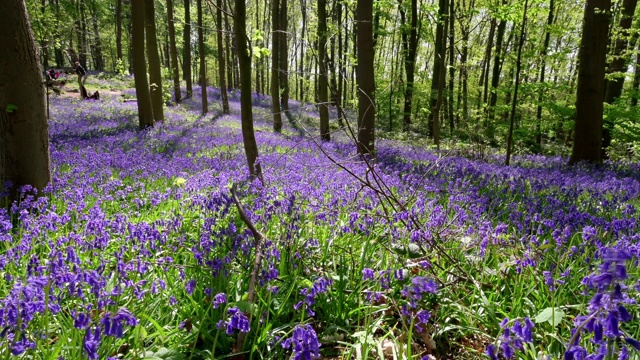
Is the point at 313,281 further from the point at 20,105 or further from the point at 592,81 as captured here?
the point at 592,81

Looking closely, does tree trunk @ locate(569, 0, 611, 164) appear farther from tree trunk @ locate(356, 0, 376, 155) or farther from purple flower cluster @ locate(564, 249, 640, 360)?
purple flower cluster @ locate(564, 249, 640, 360)

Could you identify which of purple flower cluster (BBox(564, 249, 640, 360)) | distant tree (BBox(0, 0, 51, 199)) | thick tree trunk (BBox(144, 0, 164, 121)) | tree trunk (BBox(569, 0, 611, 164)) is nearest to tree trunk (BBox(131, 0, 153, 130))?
thick tree trunk (BBox(144, 0, 164, 121))

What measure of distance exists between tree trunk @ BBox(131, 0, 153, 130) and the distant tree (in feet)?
29.0

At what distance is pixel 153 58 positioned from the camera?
50.1 ft

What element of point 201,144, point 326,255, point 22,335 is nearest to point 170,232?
point 326,255

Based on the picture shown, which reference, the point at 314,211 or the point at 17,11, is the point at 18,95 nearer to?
the point at 17,11

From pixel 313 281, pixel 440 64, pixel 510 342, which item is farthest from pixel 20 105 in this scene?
pixel 440 64

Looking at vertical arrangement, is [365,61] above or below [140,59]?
below

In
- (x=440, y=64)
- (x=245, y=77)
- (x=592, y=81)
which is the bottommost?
(x=245, y=77)

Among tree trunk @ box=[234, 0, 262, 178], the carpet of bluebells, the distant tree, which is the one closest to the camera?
the carpet of bluebells

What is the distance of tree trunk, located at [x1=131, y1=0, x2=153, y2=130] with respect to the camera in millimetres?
12633

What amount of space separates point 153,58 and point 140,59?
8.93ft

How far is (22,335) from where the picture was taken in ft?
6.22

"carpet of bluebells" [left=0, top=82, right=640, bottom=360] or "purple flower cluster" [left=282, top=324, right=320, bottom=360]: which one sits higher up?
"purple flower cluster" [left=282, top=324, right=320, bottom=360]
